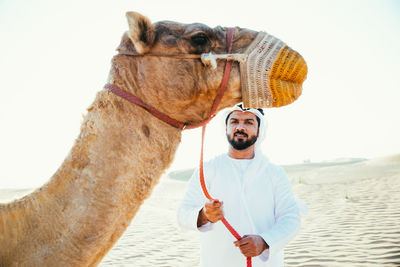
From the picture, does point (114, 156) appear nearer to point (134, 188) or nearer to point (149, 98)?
point (134, 188)

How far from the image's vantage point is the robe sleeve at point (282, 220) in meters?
2.43

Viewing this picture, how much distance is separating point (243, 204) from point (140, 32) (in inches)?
75.0

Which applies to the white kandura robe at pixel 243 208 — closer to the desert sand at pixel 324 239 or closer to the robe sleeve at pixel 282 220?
the robe sleeve at pixel 282 220

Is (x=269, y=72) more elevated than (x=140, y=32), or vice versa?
(x=140, y=32)

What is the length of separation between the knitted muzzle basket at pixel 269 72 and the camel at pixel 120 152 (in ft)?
0.22

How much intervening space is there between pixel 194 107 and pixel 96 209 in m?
0.73

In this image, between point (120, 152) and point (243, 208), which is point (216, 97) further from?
point (243, 208)

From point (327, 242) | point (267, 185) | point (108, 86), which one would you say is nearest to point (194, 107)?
point (108, 86)

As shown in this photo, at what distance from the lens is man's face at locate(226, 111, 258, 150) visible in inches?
128

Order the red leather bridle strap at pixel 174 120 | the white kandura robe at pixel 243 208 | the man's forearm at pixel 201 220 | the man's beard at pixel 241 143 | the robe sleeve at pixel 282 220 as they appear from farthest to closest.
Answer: the man's beard at pixel 241 143 → the white kandura robe at pixel 243 208 → the man's forearm at pixel 201 220 → the robe sleeve at pixel 282 220 → the red leather bridle strap at pixel 174 120

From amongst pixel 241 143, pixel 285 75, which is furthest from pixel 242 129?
pixel 285 75


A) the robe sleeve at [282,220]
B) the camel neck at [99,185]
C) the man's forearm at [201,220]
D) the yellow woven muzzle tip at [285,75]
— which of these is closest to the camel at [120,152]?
the camel neck at [99,185]

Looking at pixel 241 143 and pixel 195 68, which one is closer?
pixel 195 68

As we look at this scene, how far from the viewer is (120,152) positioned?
1478 millimetres
